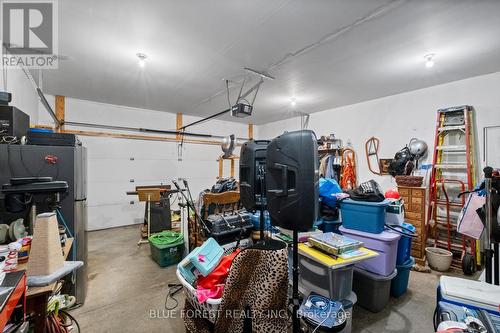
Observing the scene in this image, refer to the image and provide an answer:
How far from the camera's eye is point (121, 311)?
7.66 feet

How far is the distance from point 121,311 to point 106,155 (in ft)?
14.6

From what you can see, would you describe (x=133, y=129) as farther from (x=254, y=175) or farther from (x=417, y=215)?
(x=417, y=215)

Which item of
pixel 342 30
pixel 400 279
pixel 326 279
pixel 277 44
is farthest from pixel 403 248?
pixel 277 44

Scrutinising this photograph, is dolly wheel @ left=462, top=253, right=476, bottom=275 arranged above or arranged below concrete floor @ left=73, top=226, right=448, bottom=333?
above

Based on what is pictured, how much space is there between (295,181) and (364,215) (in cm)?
149

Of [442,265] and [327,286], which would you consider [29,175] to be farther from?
[442,265]

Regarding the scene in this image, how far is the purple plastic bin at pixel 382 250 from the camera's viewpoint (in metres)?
2.18

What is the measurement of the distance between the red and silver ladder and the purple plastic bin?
223 cm

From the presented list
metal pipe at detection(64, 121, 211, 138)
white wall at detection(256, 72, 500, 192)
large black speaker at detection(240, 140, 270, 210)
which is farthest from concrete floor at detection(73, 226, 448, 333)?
metal pipe at detection(64, 121, 211, 138)

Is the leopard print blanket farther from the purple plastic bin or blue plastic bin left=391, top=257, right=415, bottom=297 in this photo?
blue plastic bin left=391, top=257, right=415, bottom=297

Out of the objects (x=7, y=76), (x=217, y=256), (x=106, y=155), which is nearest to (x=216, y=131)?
(x=106, y=155)

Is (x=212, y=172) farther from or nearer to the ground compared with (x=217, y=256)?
farther from the ground

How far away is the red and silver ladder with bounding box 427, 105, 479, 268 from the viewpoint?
358 centimetres

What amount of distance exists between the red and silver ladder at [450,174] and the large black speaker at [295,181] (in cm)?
373
